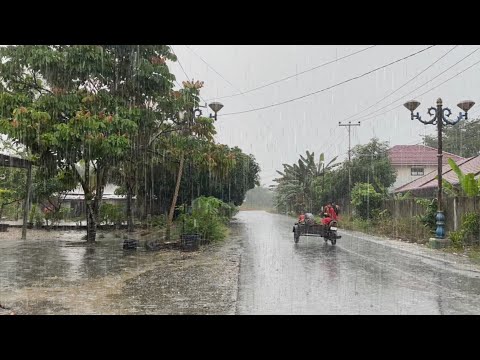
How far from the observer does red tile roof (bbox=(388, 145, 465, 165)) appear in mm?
39219

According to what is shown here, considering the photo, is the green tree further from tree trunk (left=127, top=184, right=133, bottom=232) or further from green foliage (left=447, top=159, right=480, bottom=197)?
green foliage (left=447, top=159, right=480, bottom=197)

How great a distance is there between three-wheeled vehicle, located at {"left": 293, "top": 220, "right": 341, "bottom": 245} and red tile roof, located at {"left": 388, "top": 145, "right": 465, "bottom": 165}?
23.3m

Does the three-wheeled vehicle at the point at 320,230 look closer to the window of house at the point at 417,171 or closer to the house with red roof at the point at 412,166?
the house with red roof at the point at 412,166

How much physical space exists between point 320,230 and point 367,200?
32.7 ft

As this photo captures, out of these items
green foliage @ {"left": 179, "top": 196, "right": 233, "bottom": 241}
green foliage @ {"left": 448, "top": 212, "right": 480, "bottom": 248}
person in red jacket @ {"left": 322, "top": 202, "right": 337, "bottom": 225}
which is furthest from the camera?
green foliage @ {"left": 179, "top": 196, "right": 233, "bottom": 241}

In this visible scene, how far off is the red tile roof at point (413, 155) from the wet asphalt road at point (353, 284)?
2695 cm

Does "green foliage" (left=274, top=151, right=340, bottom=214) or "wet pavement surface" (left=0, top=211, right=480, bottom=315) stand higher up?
"green foliage" (left=274, top=151, right=340, bottom=214)

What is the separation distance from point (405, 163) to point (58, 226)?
27552mm

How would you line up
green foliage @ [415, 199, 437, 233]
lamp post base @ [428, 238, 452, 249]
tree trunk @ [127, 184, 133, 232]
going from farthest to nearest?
tree trunk @ [127, 184, 133, 232] < green foliage @ [415, 199, 437, 233] < lamp post base @ [428, 238, 452, 249]

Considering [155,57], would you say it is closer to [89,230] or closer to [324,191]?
[89,230]

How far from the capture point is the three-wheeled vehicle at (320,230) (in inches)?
622

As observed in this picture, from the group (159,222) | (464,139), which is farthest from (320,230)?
(464,139)

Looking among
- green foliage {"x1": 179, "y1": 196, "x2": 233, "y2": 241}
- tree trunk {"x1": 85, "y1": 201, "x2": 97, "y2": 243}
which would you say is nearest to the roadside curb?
green foliage {"x1": 179, "y1": 196, "x2": 233, "y2": 241}
